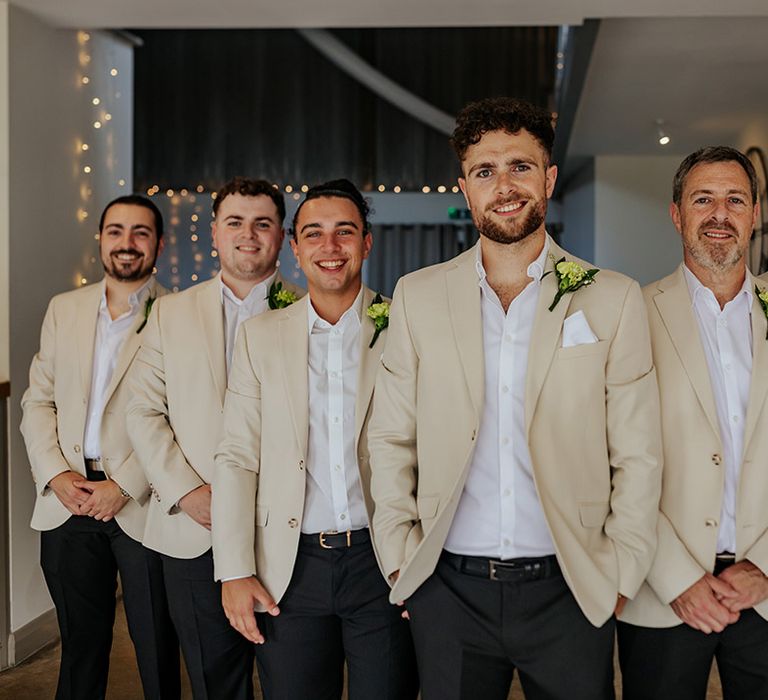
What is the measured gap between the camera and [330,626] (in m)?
2.91

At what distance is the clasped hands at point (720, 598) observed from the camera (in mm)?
2619

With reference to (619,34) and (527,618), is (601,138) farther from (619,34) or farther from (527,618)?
(527,618)

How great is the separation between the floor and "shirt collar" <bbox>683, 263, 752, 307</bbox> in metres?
2.31

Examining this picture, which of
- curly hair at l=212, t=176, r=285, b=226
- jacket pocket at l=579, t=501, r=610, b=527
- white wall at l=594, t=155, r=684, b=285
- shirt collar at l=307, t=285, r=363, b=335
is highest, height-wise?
white wall at l=594, t=155, r=684, b=285

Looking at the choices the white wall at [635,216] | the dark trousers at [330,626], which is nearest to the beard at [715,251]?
the dark trousers at [330,626]

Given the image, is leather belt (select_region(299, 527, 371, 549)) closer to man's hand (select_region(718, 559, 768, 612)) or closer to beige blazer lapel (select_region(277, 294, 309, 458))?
beige blazer lapel (select_region(277, 294, 309, 458))

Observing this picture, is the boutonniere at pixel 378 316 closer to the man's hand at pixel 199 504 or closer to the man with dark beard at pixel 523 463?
the man with dark beard at pixel 523 463

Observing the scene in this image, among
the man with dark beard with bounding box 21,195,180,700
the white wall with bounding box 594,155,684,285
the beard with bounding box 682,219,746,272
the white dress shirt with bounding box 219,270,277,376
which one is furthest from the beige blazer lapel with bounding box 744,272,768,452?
the white wall with bounding box 594,155,684,285

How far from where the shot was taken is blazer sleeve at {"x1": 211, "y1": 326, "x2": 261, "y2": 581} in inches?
112

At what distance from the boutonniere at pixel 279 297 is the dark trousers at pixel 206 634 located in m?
0.89

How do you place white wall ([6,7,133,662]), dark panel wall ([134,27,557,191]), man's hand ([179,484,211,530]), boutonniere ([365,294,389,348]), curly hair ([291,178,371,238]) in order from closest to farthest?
boutonniere ([365,294,389,348]) < curly hair ([291,178,371,238]) < man's hand ([179,484,211,530]) < white wall ([6,7,133,662]) < dark panel wall ([134,27,557,191])

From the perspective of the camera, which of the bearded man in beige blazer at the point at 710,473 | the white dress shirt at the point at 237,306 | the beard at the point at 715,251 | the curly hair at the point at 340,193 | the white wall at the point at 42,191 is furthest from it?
the white wall at the point at 42,191

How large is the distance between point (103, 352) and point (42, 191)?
1488 millimetres

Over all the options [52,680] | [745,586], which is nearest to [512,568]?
[745,586]
